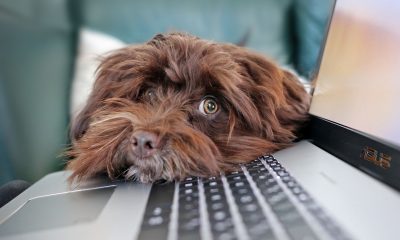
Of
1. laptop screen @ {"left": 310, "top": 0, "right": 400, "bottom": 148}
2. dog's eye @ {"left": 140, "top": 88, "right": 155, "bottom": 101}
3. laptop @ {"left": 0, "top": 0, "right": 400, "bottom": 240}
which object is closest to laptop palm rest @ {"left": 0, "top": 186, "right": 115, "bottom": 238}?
laptop @ {"left": 0, "top": 0, "right": 400, "bottom": 240}

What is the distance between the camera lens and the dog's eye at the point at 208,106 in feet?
3.29

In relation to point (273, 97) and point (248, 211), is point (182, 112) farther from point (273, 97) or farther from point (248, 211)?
point (248, 211)

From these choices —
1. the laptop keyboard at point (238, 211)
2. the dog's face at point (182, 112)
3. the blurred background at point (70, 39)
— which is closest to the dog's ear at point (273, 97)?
the dog's face at point (182, 112)

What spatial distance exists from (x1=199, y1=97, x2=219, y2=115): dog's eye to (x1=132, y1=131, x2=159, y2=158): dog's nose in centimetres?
22

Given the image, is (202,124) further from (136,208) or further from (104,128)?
(136,208)

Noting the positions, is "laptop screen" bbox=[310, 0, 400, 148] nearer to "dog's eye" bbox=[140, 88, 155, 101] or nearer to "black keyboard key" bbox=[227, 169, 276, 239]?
"black keyboard key" bbox=[227, 169, 276, 239]

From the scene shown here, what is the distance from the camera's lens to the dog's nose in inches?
31.7

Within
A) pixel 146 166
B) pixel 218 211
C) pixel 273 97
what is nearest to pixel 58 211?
pixel 146 166

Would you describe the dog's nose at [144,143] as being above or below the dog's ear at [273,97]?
below

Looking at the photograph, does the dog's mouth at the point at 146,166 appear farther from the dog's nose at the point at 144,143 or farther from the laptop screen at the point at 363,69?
the laptop screen at the point at 363,69

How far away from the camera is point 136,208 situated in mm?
663

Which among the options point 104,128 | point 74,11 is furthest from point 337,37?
point 74,11

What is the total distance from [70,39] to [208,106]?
47.7 inches

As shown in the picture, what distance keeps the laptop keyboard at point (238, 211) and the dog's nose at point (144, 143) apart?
0.09 m
